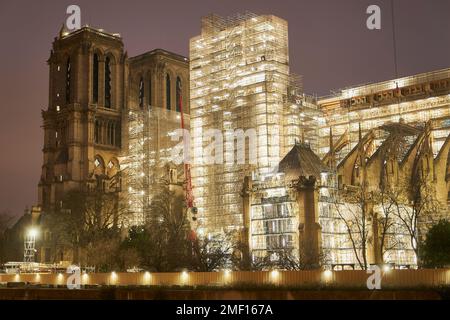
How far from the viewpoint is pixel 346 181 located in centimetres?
7288

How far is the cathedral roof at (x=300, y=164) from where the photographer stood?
68.8 metres

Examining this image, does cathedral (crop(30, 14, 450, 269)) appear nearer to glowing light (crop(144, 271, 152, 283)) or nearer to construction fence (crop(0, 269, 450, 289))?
construction fence (crop(0, 269, 450, 289))

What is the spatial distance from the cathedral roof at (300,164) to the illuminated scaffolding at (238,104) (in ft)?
14.3

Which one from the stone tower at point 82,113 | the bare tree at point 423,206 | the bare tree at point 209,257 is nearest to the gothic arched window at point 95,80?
the stone tower at point 82,113

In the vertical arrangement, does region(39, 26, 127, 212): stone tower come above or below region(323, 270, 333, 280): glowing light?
above

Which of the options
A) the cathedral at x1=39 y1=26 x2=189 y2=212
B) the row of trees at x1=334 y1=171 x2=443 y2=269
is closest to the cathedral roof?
the row of trees at x1=334 y1=171 x2=443 y2=269

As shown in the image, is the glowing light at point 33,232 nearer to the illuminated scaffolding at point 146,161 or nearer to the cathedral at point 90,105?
the cathedral at point 90,105

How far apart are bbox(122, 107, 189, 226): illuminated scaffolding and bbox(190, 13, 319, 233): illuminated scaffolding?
931 cm

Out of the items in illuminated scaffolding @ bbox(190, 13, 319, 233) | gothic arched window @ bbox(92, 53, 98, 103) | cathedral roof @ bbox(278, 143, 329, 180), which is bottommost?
cathedral roof @ bbox(278, 143, 329, 180)

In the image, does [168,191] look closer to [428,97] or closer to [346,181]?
[346,181]

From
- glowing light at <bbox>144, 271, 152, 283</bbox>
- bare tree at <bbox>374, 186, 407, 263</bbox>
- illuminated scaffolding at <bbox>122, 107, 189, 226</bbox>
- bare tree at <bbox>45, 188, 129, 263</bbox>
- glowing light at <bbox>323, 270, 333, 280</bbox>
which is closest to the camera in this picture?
glowing light at <bbox>323, 270, 333, 280</bbox>

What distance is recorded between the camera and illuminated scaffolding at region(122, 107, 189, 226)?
91.0 m

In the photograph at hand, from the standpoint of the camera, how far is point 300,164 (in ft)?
227

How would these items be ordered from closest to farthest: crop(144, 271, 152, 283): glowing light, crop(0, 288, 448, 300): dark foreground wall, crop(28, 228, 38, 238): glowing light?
crop(0, 288, 448, 300): dark foreground wall
crop(144, 271, 152, 283): glowing light
crop(28, 228, 38, 238): glowing light
